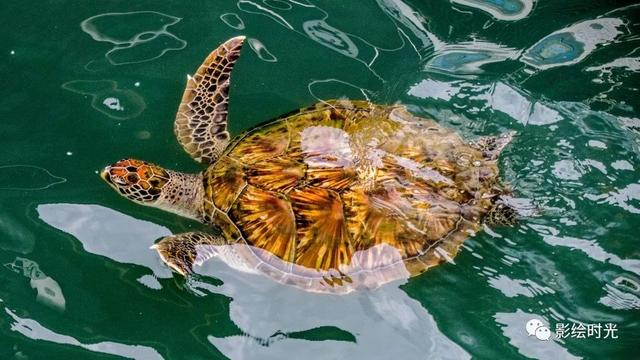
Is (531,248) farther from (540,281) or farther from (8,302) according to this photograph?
(8,302)

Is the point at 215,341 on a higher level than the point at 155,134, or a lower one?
lower

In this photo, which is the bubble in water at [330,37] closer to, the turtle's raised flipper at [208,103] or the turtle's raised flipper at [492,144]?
the turtle's raised flipper at [208,103]

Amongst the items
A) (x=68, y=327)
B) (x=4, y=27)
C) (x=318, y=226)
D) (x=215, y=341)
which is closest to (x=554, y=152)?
(x=318, y=226)

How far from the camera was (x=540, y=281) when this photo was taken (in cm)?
305

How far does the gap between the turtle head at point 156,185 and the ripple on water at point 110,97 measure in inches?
22.8

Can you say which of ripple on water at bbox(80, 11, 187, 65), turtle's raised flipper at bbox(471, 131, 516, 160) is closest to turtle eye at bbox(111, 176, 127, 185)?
ripple on water at bbox(80, 11, 187, 65)

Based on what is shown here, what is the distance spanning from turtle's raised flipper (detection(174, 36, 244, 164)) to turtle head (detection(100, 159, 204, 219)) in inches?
6.8

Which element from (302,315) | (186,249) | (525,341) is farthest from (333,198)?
(525,341)

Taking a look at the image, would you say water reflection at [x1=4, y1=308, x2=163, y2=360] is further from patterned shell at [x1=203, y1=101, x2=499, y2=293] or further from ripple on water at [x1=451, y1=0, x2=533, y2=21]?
ripple on water at [x1=451, y1=0, x2=533, y2=21]

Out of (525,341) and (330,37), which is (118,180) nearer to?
(330,37)

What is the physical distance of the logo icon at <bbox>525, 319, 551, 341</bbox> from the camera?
2.93 m

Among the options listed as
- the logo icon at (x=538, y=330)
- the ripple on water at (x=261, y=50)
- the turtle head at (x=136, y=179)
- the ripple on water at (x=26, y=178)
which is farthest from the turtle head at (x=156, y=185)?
the logo icon at (x=538, y=330)

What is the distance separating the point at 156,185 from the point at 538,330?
6.29 feet

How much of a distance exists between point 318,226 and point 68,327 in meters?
1.27
